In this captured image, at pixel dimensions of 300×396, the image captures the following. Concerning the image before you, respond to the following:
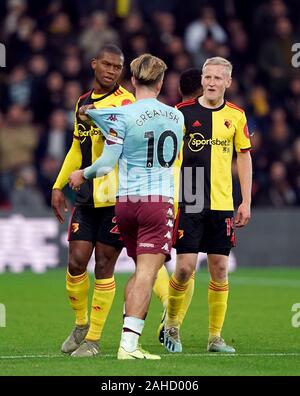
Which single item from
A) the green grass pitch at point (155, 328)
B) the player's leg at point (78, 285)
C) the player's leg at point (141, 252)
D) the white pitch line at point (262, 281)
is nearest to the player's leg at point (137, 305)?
the player's leg at point (141, 252)

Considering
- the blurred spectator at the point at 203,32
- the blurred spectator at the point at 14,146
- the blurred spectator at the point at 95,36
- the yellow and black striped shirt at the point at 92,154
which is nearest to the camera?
the yellow and black striped shirt at the point at 92,154

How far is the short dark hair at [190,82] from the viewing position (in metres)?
11.0

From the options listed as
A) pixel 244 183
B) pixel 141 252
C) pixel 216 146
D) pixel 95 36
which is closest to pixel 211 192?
pixel 244 183

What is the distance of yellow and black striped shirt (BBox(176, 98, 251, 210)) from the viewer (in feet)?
34.4

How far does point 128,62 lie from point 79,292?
1147cm

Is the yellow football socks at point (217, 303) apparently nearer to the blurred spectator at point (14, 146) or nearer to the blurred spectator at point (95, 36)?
Result: the blurred spectator at point (14, 146)

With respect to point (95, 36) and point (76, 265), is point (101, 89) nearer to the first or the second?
point (76, 265)

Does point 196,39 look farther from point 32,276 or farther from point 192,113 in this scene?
point 192,113

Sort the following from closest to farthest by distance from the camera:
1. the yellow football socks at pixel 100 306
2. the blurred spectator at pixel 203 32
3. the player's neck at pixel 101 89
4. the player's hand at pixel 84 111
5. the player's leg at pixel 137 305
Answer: the player's leg at pixel 137 305, the player's hand at pixel 84 111, the yellow football socks at pixel 100 306, the player's neck at pixel 101 89, the blurred spectator at pixel 203 32

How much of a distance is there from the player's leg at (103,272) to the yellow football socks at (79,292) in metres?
0.21

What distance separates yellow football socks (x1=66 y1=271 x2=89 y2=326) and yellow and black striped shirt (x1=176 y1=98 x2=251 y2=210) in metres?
1.11

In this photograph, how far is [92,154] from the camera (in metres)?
10.1

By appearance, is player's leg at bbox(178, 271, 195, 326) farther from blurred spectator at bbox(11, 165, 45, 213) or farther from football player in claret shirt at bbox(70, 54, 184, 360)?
blurred spectator at bbox(11, 165, 45, 213)

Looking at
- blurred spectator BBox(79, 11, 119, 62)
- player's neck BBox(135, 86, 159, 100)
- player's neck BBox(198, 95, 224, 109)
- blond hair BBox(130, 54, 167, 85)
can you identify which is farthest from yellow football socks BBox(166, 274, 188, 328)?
blurred spectator BBox(79, 11, 119, 62)
